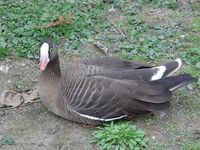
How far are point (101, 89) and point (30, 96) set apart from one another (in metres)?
0.93

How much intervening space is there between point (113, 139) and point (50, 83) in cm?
84

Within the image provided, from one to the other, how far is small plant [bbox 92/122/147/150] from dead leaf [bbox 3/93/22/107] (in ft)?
3.09

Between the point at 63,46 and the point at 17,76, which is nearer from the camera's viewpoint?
the point at 17,76

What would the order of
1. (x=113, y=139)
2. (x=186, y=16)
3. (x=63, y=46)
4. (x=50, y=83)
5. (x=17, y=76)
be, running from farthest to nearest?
1. (x=186, y=16)
2. (x=63, y=46)
3. (x=17, y=76)
4. (x=50, y=83)
5. (x=113, y=139)

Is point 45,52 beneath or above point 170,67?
above

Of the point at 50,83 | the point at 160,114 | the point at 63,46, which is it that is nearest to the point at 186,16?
the point at 63,46

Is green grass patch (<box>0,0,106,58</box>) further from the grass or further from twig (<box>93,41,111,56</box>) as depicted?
twig (<box>93,41,111,56</box>)

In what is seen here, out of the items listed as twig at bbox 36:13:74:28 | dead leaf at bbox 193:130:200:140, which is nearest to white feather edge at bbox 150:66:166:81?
dead leaf at bbox 193:130:200:140

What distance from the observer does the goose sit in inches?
186

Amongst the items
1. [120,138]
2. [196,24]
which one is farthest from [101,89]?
[196,24]

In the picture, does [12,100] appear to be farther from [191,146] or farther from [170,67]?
[191,146]

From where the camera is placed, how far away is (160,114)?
16.6 feet

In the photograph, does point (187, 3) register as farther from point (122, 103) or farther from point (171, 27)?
point (122, 103)

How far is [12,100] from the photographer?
5.22m
